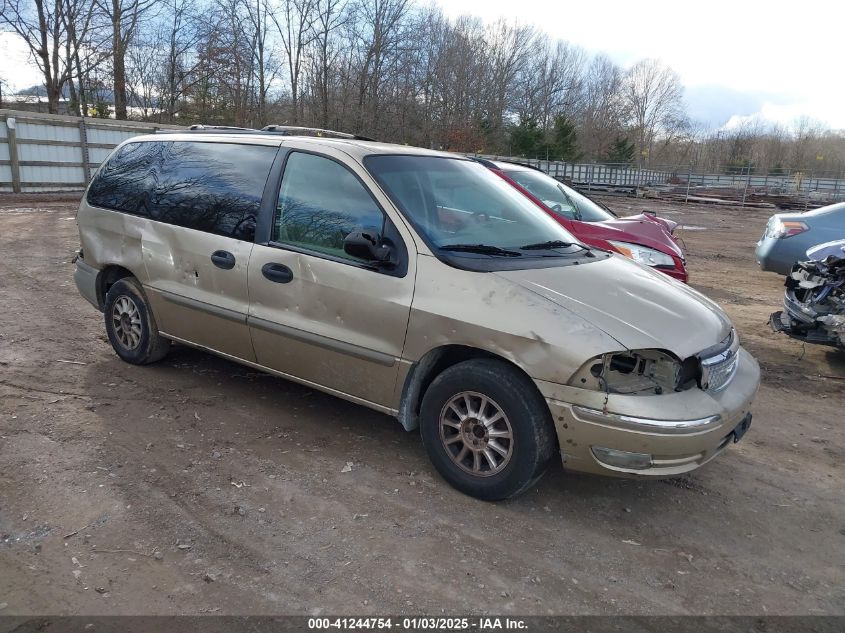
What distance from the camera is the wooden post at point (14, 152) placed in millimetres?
18078

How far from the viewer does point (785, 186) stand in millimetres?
38125

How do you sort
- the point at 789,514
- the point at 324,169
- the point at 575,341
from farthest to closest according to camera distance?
the point at 324,169
the point at 789,514
the point at 575,341

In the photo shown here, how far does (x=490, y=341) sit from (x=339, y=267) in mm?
1058

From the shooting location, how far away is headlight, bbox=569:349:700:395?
305 cm

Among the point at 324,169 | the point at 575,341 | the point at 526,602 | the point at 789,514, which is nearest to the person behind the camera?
the point at 526,602

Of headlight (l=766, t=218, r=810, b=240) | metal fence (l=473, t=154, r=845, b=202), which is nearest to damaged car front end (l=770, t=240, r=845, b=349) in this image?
headlight (l=766, t=218, r=810, b=240)

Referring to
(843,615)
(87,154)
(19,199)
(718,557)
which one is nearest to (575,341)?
(718,557)

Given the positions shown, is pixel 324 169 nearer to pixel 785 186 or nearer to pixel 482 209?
pixel 482 209

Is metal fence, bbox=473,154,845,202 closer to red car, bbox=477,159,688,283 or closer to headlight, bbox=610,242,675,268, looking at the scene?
red car, bbox=477,159,688,283

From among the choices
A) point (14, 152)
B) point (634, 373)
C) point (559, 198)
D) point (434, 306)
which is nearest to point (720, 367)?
point (634, 373)

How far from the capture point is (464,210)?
4070mm

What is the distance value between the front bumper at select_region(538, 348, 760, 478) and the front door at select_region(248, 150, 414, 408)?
1.01 metres

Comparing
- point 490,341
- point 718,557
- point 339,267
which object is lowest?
point 718,557

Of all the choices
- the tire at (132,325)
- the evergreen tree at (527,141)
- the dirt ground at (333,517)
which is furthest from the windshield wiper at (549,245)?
the evergreen tree at (527,141)
